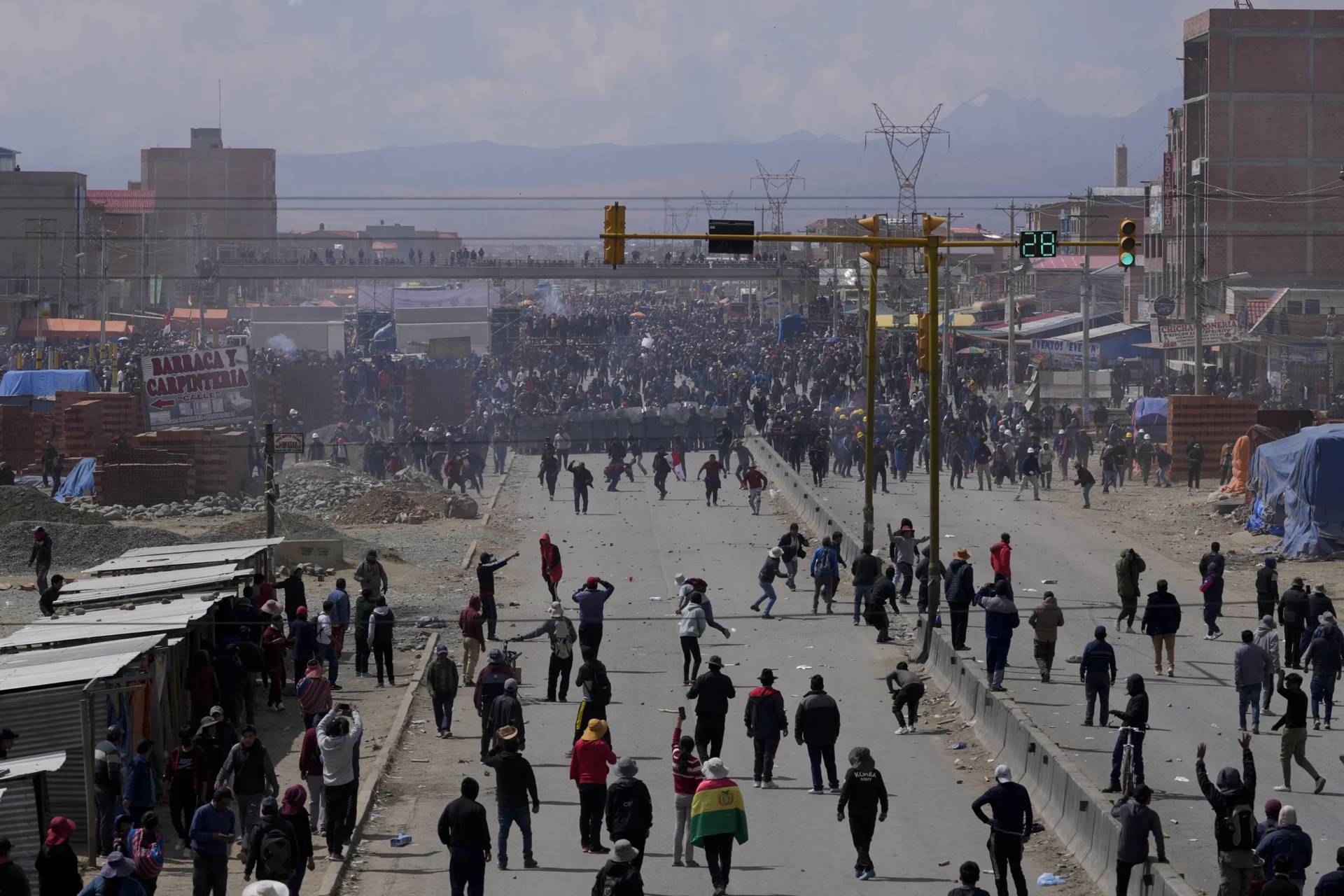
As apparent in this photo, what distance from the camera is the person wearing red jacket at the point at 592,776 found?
43.1 ft

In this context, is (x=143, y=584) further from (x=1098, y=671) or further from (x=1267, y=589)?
(x=1267, y=589)

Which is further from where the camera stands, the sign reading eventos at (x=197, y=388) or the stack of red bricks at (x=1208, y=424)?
the stack of red bricks at (x=1208, y=424)

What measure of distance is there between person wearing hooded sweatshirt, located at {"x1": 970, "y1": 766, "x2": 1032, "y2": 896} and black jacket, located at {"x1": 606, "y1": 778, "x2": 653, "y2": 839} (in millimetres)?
2248

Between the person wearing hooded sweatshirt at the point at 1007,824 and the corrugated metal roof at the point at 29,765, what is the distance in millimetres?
6348

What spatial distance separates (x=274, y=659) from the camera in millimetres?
19156

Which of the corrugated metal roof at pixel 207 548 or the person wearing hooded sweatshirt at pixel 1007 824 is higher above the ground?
the corrugated metal roof at pixel 207 548

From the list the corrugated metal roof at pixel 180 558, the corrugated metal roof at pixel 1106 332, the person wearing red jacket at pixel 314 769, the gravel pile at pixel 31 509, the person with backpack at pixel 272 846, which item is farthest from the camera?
the corrugated metal roof at pixel 1106 332

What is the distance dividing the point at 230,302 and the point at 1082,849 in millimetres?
140106

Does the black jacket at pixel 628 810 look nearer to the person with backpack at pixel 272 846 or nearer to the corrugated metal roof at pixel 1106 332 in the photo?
the person with backpack at pixel 272 846

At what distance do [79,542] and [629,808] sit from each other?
21.8 metres

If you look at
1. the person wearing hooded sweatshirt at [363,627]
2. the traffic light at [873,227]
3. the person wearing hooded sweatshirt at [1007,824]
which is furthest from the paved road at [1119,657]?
the person wearing hooded sweatshirt at [363,627]

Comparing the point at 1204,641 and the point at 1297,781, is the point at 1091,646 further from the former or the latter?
the point at 1204,641

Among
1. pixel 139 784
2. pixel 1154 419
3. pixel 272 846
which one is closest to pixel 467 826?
pixel 272 846

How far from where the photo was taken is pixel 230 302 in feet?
479
